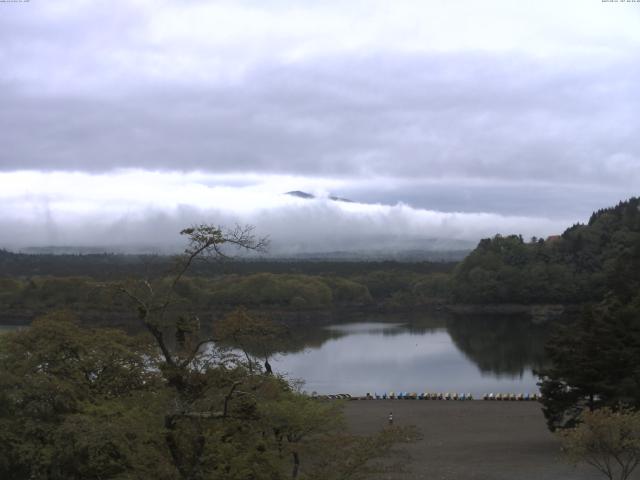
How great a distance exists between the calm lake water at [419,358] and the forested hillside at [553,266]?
15.3 metres

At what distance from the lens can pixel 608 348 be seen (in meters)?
21.6

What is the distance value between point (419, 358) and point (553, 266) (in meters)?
51.5

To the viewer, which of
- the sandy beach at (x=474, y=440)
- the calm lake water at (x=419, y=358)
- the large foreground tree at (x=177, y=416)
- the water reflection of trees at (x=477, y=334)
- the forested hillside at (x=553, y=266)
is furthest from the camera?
the forested hillside at (x=553, y=266)

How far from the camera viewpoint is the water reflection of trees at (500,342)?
47656 millimetres

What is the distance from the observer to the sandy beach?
1953cm

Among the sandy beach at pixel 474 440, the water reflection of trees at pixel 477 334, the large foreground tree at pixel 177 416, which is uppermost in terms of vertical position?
the large foreground tree at pixel 177 416

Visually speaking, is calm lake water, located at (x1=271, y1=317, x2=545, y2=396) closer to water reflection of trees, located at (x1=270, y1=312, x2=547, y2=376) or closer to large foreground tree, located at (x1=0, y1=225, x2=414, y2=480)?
water reflection of trees, located at (x1=270, y1=312, x2=547, y2=376)

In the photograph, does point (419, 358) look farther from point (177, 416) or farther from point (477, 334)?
point (177, 416)

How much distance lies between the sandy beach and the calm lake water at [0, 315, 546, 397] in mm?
4940

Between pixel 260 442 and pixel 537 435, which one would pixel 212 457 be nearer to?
pixel 260 442

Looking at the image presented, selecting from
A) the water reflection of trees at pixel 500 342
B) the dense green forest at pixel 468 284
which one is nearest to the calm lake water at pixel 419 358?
the water reflection of trees at pixel 500 342

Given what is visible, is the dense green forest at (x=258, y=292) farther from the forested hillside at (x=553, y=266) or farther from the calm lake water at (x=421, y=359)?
Answer: the calm lake water at (x=421, y=359)

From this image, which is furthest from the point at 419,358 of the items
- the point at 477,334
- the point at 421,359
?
the point at 477,334

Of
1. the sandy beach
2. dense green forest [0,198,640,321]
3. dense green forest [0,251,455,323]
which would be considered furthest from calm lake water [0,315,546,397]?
dense green forest [0,198,640,321]
